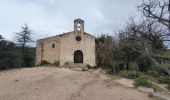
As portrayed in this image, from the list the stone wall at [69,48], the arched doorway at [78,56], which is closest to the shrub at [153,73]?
the stone wall at [69,48]

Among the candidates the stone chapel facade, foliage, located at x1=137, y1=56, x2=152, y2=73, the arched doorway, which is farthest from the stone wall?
foliage, located at x1=137, y1=56, x2=152, y2=73

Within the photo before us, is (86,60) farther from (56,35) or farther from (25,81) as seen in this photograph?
(25,81)

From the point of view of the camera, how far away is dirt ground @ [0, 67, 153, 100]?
74.9ft

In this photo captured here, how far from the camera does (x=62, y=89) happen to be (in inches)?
998

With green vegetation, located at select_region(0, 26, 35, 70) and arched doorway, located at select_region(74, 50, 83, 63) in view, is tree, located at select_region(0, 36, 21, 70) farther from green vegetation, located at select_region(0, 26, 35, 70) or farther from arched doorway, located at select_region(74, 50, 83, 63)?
arched doorway, located at select_region(74, 50, 83, 63)

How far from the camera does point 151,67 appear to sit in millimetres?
43219

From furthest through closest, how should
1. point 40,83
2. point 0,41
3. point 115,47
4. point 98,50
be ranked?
point 98,50, point 0,41, point 115,47, point 40,83

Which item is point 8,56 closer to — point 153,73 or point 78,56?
point 78,56

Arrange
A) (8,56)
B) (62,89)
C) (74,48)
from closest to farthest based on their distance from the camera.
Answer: (62,89) < (8,56) < (74,48)

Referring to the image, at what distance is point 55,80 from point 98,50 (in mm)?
16215

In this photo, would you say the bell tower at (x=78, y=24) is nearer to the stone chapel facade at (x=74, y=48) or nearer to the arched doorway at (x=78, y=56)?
the stone chapel facade at (x=74, y=48)

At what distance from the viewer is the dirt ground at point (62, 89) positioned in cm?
2284

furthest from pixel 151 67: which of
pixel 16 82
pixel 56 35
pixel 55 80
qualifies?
pixel 16 82

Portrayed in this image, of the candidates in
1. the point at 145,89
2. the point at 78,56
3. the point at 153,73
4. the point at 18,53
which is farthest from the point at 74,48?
the point at 145,89
